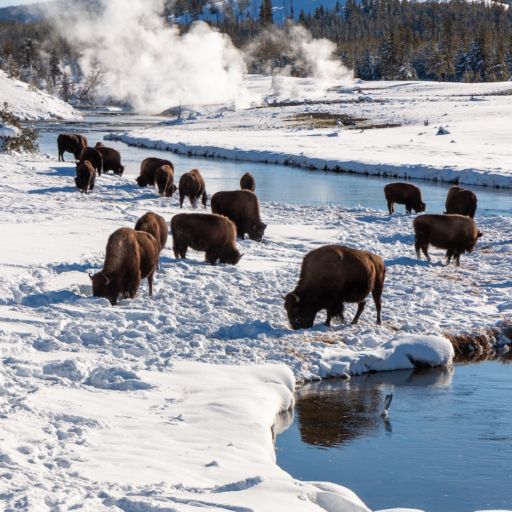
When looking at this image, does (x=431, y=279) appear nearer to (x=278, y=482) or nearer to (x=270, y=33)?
(x=278, y=482)

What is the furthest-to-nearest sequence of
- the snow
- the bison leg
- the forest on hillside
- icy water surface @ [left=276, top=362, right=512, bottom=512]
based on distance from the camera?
the forest on hillside
the snow
the bison leg
icy water surface @ [left=276, top=362, right=512, bottom=512]

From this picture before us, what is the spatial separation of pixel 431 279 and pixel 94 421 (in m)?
8.99

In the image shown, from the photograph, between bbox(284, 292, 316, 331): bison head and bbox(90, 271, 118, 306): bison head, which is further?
bbox(90, 271, 118, 306): bison head

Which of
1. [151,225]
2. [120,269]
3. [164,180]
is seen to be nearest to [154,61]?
[164,180]

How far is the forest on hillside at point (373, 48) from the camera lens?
387 feet

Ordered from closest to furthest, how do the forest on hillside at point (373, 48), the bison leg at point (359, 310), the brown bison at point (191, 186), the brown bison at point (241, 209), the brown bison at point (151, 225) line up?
the bison leg at point (359, 310) → the brown bison at point (151, 225) → the brown bison at point (241, 209) → the brown bison at point (191, 186) → the forest on hillside at point (373, 48)

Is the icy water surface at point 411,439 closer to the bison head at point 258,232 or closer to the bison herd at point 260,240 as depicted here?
the bison herd at point 260,240

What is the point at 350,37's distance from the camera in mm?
168000

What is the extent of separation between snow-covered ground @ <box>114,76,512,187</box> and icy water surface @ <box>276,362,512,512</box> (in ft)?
73.3

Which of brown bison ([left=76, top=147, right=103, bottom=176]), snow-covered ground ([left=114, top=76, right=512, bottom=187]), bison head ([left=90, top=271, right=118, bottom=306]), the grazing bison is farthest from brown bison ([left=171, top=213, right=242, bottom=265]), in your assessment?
snow-covered ground ([left=114, top=76, right=512, bottom=187])

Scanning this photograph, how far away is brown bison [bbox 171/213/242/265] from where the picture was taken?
14961mm

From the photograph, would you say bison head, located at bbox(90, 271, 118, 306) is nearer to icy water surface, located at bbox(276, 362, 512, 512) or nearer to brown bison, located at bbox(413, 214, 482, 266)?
icy water surface, located at bbox(276, 362, 512, 512)

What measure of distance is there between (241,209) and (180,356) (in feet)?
27.0

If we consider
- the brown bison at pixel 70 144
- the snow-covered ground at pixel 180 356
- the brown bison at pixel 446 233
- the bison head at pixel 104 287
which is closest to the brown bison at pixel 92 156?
the brown bison at pixel 70 144
